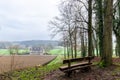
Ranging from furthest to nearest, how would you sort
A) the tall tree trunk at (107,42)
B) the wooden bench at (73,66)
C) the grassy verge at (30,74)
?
the tall tree trunk at (107,42), the grassy verge at (30,74), the wooden bench at (73,66)

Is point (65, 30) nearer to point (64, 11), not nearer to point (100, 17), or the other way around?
point (64, 11)

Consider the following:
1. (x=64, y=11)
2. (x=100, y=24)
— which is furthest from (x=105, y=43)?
(x=64, y=11)

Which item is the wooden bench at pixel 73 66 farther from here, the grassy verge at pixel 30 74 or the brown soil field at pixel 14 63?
the brown soil field at pixel 14 63

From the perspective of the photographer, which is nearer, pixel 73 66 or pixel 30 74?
pixel 73 66

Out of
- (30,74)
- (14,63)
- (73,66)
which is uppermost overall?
(14,63)

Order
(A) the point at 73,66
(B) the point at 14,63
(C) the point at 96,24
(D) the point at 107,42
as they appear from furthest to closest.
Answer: (C) the point at 96,24
(D) the point at 107,42
(B) the point at 14,63
(A) the point at 73,66

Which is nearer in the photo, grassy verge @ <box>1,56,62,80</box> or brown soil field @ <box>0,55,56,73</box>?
grassy verge @ <box>1,56,62,80</box>

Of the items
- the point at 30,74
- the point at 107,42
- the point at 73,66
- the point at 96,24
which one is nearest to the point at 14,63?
the point at 30,74

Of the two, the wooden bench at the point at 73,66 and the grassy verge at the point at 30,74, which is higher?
the wooden bench at the point at 73,66

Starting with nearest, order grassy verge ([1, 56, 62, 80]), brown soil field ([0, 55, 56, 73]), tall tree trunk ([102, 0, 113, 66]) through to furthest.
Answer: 1. grassy verge ([1, 56, 62, 80])
2. brown soil field ([0, 55, 56, 73])
3. tall tree trunk ([102, 0, 113, 66])

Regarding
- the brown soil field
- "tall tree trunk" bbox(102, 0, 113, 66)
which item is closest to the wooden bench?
"tall tree trunk" bbox(102, 0, 113, 66)

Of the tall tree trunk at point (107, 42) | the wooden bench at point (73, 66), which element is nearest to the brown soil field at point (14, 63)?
the wooden bench at point (73, 66)

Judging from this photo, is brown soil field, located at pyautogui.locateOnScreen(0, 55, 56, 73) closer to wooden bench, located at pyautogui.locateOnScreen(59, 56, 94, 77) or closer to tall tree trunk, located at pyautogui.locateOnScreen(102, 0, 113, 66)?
wooden bench, located at pyautogui.locateOnScreen(59, 56, 94, 77)

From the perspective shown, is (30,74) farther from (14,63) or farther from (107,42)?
(107,42)
